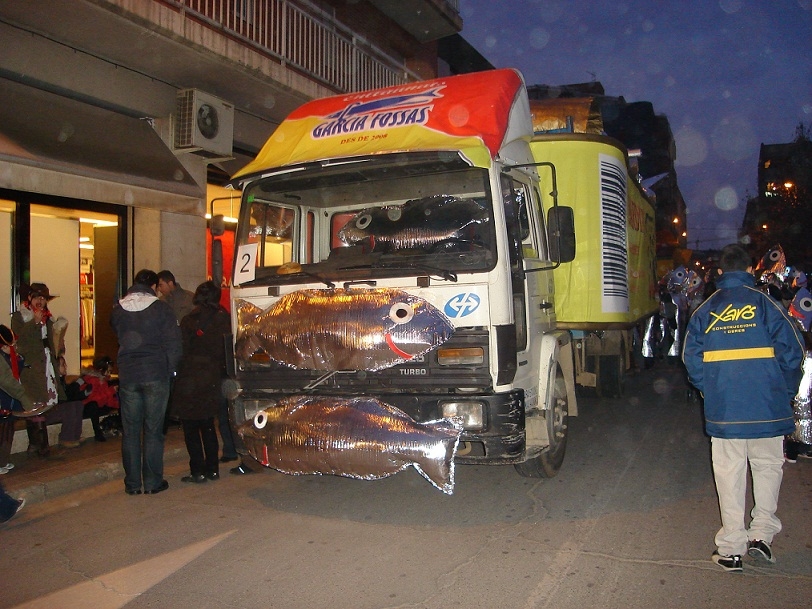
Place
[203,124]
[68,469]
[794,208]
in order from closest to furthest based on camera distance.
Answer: [68,469]
[203,124]
[794,208]

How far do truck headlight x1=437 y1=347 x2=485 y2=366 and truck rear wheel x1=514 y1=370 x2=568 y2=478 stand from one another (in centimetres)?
105

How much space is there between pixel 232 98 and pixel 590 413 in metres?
7.25

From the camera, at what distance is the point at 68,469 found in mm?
6461

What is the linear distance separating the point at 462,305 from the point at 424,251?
652 mm

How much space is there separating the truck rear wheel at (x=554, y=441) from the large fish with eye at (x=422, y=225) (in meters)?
1.64

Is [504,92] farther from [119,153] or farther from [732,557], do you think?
[119,153]

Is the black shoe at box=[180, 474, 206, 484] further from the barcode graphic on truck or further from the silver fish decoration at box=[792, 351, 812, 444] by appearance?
the silver fish decoration at box=[792, 351, 812, 444]

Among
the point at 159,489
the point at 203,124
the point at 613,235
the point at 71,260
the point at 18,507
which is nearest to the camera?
the point at 18,507

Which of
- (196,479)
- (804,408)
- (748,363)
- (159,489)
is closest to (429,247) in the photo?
(748,363)

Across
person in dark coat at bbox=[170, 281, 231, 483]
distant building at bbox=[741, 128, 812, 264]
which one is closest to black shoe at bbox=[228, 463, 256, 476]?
person in dark coat at bbox=[170, 281, 231, 483]

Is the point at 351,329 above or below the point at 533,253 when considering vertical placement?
below

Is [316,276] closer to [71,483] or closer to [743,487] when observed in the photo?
[743,487]

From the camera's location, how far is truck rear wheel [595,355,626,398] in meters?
9.34

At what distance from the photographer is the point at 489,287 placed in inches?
185
